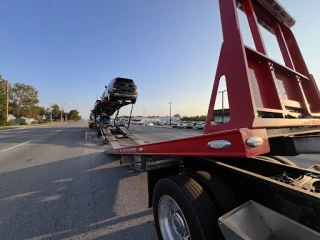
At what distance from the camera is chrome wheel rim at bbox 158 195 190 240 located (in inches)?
82.6

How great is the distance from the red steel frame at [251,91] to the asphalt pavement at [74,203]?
1.15 m

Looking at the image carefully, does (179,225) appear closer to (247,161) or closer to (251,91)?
(247,161)

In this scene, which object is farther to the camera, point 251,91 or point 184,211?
point 184,211

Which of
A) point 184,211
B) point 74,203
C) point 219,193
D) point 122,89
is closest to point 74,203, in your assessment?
point 74,203

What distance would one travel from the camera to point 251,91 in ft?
5.44

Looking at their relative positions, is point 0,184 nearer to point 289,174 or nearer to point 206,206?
point 206,206

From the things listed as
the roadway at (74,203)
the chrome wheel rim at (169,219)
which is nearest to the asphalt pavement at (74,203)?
the roadway at (74,203)

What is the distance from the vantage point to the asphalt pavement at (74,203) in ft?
8.54

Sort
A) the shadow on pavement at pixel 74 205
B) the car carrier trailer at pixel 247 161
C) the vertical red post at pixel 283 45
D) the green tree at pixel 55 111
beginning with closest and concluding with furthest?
the car carrier trailer at pixel 247 161, the shadow on pavement at pixel 74 205, the vertical red post at pixel 283 45, the green tree at pixel 55 111

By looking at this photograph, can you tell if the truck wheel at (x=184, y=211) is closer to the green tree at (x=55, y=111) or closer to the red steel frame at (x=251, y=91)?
the red steel frame at (x=251, y=91)

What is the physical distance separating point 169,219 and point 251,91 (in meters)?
1.77

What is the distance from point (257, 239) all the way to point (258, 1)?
111 inches

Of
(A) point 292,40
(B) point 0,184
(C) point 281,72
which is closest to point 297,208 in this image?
(C) point 281,72

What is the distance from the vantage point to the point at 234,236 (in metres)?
1.41
